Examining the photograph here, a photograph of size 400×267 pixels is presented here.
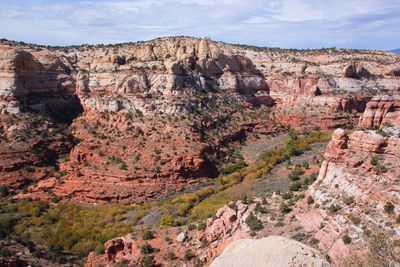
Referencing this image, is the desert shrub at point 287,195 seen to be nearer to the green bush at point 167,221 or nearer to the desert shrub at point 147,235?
the desert shrub at point 147,235

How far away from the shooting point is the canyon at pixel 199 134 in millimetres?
21270

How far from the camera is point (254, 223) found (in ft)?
71.9

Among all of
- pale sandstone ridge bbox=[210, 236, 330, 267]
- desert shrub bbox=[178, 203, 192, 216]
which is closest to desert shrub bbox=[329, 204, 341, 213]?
pale sandstone ridge bbox=[210, 236, 330, 267]

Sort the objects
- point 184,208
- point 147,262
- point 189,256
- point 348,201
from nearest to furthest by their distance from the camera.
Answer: point 348,201 < point 189,256 < point 147,262 < point 184,208

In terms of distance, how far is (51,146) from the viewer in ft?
153

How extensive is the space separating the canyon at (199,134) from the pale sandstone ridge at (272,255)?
0.11 metres

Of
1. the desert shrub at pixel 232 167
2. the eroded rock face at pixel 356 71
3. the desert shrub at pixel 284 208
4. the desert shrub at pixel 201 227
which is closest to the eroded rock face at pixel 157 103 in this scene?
the eroded rock face at pixel 356 71

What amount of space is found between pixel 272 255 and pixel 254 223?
1162cm

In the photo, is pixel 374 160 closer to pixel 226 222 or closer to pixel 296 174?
pixel 226 222

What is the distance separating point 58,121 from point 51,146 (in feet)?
20.2

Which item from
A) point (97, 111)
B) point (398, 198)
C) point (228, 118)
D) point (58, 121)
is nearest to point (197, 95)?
point (228, 118)

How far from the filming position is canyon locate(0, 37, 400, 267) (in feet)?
69.8

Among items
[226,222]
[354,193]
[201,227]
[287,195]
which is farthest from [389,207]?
[201,227]

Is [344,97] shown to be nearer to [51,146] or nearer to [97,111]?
[97,111]
